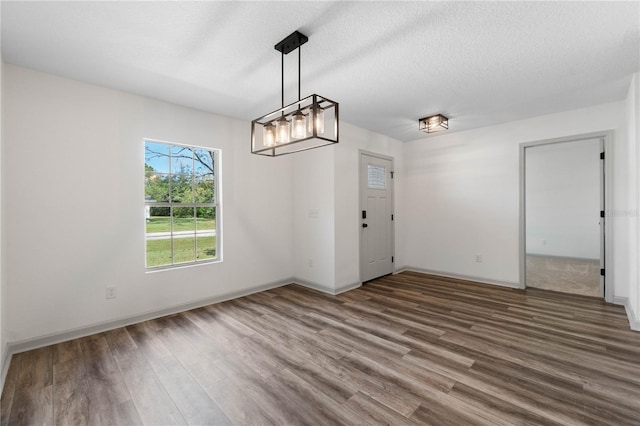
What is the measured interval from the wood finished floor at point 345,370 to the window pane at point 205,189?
1.61 metres

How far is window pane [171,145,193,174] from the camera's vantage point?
12.1 feet

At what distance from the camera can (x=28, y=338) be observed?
2.57 metres

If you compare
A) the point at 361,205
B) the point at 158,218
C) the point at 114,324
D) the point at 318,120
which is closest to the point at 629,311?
the point at 361,205

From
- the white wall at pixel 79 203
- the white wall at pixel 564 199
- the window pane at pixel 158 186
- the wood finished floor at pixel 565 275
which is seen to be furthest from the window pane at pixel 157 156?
the white wall at pixel 564 199

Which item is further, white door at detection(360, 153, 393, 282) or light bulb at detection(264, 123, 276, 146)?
white door at detection(360, 153, 393, 282)

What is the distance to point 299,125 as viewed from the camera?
204cm

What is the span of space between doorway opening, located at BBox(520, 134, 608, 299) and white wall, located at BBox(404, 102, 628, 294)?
144cm

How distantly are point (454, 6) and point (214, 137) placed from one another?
3107mm

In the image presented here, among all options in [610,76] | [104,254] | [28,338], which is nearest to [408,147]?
[610,76]

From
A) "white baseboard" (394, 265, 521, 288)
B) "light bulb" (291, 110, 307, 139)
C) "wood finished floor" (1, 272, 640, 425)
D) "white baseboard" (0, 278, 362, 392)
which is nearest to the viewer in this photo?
"wood finished floor" (1, 272, 640, 425)

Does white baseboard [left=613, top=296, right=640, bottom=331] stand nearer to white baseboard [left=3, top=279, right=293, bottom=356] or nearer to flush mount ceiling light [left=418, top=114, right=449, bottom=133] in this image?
flush mount ceiling light [left=418, top=114, right=449, bottom=133]

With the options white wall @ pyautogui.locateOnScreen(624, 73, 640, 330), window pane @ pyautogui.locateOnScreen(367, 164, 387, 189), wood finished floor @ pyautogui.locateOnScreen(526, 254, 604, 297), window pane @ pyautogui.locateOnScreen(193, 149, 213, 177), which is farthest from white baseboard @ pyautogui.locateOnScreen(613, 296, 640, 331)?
window pane @ pyautogui.locateOnScreen(193, 149, 213, 177)

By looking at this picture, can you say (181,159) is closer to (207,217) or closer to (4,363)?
(207,217)

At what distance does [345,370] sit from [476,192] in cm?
393
